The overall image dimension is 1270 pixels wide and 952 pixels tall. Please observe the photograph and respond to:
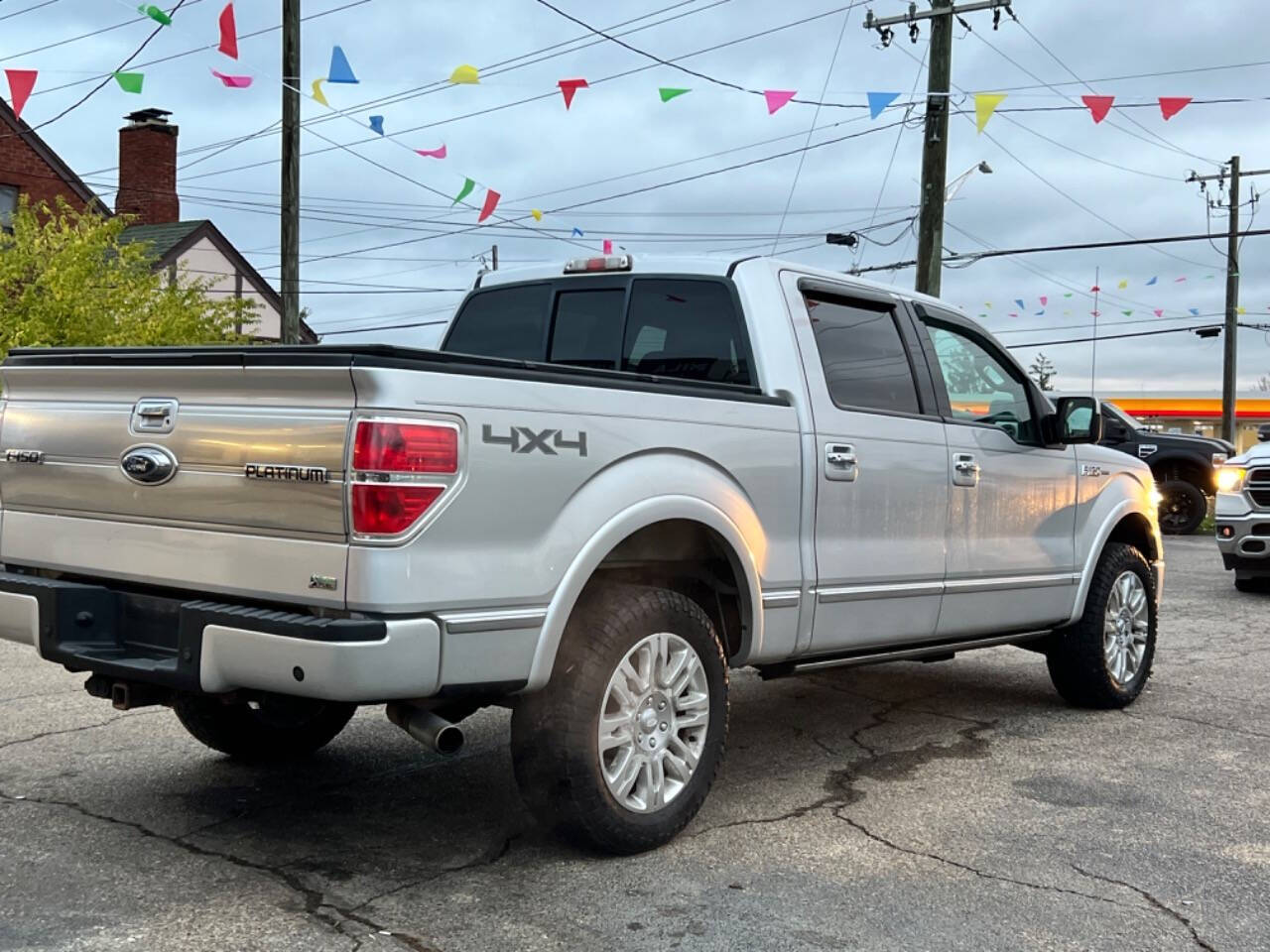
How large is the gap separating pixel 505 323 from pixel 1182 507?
16.1 m

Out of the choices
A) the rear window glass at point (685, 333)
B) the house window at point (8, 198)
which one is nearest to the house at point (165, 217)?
the house window at point (8, 198)

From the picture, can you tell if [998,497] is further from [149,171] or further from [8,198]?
[149,171]

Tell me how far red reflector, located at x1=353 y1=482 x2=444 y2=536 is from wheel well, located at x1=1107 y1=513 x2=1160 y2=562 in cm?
461

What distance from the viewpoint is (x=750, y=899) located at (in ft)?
13.0

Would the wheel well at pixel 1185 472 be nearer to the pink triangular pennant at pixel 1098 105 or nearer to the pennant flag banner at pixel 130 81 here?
the pink triangular pennant at pixel 1098 105

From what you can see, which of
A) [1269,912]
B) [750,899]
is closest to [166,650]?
[750,899]

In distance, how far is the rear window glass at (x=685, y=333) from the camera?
207 inches

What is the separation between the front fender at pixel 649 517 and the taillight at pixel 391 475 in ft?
1.68

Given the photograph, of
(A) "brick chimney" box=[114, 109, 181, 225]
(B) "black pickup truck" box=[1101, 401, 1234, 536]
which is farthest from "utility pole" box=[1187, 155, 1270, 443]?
(A) "brick chimney" box=[114, 109, 181, 225]

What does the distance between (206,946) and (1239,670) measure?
21.5ft

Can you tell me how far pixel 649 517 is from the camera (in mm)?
4297

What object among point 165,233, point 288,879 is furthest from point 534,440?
point 165,233

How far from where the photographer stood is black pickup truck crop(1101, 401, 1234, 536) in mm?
19172

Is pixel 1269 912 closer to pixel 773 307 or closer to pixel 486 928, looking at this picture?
pixel 486 928
